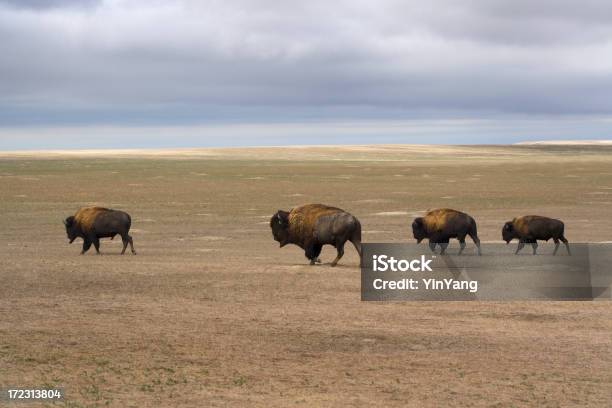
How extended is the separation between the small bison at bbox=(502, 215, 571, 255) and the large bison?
17.4 feet

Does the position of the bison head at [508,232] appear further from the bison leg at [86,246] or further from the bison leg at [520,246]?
the bison leg at [86,246]

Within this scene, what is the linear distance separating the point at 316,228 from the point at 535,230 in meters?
6.54

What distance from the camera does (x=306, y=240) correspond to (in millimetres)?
22375

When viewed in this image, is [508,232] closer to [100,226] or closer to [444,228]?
[444,228]

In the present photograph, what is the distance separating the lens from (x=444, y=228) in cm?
2411

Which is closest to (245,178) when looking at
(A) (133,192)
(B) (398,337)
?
(A) (133,192)

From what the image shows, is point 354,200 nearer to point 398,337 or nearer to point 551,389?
point 398,337

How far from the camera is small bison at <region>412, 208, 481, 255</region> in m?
24.1

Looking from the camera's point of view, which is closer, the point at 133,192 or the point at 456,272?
the point at 456,272

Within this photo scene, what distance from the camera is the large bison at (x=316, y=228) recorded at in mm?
21875

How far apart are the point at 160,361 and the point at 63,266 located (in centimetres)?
1003

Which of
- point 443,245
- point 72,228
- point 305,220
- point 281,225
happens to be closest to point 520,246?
point 443,245

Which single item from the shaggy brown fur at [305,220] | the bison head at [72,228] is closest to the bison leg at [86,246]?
the bison head at [72,228]

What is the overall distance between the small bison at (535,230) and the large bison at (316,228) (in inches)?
209
